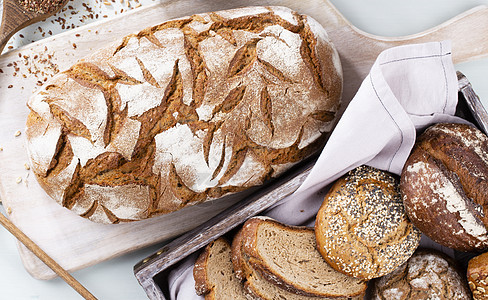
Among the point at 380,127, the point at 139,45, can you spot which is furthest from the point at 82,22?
the point at 380,127

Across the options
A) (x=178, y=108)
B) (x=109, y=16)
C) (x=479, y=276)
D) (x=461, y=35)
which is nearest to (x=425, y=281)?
(x=479, y=276)

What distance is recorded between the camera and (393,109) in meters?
1.45

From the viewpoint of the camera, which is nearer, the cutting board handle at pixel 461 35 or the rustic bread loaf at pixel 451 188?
the rustic bread loaf at pixel 451 188

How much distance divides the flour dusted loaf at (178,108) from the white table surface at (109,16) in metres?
0.40

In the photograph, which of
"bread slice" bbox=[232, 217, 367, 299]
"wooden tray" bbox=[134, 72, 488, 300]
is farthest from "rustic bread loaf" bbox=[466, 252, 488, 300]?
"wooden tray" bbox=[134, 72, 488, 300]

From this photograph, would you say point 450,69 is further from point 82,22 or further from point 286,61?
point 82,22

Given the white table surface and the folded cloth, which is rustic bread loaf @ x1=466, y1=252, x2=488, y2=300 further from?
the white table surface

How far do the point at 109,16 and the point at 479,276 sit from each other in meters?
1.85

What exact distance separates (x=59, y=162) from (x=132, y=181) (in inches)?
10.8

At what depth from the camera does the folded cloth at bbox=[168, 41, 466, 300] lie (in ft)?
4.76

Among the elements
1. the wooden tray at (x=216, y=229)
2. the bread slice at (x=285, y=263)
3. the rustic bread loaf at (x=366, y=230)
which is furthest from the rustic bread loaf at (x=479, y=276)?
the wooden tray at (x=216, y=229)

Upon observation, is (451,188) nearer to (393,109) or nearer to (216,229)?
(393,109)

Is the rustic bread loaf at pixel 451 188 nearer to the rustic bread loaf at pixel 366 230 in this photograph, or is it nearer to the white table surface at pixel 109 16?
the rustic bread loaf at pixel 366 230

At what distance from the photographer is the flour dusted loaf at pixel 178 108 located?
1.47m
